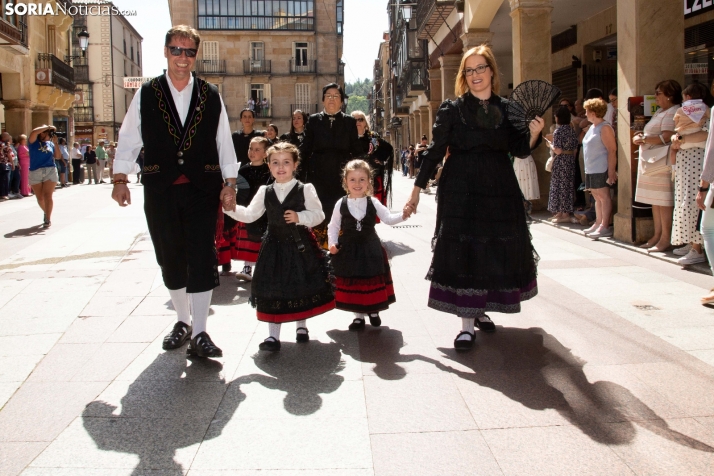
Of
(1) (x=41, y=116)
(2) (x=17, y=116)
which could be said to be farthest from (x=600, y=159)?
(1) (x=41, y=116)

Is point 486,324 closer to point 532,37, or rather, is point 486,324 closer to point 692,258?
point 692,258

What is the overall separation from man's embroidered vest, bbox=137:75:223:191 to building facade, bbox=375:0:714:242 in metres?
6.01

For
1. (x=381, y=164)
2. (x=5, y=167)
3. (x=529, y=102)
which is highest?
(x=5, y=167)

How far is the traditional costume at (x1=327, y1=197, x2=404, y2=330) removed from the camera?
5.41 m

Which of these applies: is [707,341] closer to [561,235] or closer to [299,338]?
[299,338]

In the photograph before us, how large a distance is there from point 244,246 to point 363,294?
2.71m

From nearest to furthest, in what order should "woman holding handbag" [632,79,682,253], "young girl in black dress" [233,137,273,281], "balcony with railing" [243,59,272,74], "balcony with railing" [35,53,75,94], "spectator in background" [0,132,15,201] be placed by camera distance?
1. "young girl in black dress" [233,137,273,281]
2. "woman holding handbag" [632,79,682,253]
3. "spectator in background" [0,132,15,201]
4. "balcony with railing" [35,53,75,94]
5. "balcony with railing" [243,59,272,74]

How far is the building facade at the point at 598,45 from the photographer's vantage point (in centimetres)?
875

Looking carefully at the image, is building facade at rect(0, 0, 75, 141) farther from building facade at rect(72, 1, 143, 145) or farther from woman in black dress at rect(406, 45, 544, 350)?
woman in black dress at rect(406, 45, 544, 350)

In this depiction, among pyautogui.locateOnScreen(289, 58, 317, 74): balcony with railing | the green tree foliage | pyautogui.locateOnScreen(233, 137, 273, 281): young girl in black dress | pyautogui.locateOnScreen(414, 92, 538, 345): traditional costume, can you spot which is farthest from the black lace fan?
the green tree foliage

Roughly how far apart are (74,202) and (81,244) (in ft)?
29.3

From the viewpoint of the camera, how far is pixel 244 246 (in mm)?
7785

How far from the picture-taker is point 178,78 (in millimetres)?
4680

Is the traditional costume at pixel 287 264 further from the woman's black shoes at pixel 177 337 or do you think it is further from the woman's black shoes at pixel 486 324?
the woman's black shoes at pixel 486 324
